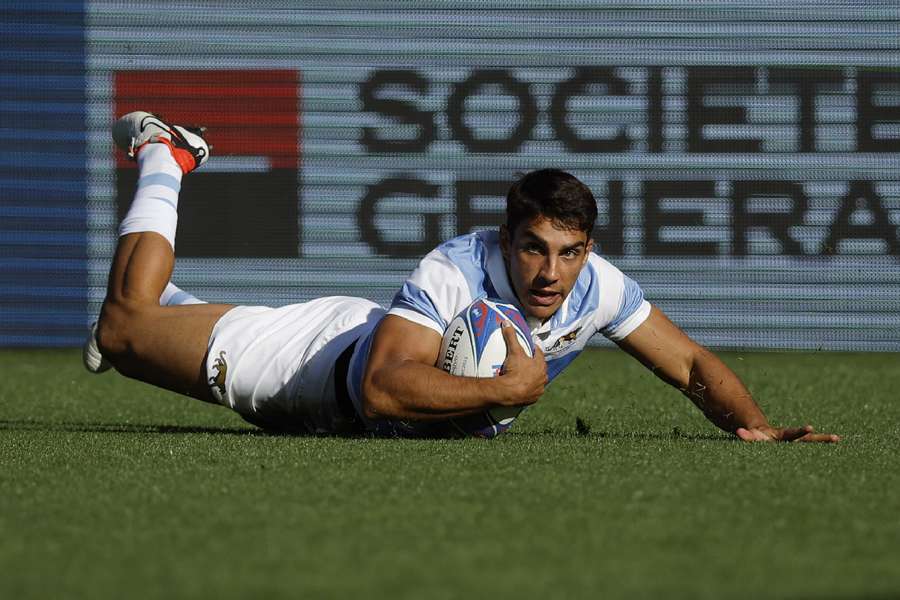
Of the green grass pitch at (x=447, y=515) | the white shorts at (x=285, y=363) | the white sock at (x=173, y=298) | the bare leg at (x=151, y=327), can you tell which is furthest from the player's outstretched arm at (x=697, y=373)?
the white sock at (x=173, y=298)

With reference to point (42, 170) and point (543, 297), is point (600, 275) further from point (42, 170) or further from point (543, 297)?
point (42, 170)

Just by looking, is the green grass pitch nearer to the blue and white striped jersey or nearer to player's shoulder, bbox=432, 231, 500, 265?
the blue and white striped jersey

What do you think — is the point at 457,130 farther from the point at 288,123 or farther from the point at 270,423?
the point at 270,423

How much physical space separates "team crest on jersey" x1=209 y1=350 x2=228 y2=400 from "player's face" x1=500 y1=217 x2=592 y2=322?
108 cm

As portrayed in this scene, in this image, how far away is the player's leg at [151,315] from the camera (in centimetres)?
467

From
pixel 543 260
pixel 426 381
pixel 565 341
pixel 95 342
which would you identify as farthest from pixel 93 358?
pixel 543 260

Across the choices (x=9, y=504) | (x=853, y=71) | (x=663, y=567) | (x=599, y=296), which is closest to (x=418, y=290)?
(x=599, y=296)

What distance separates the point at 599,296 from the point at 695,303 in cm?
608

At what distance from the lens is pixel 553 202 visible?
397 centimetres

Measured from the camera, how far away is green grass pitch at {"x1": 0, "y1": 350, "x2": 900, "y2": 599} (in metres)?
2.15

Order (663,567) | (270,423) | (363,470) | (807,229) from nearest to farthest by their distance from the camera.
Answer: (663,567) → (363,470) → (270,423) → (807,229)

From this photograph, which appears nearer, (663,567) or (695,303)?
(663,567)

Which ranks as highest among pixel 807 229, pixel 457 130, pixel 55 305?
pixel 457 130

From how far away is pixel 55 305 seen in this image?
10.4 m
